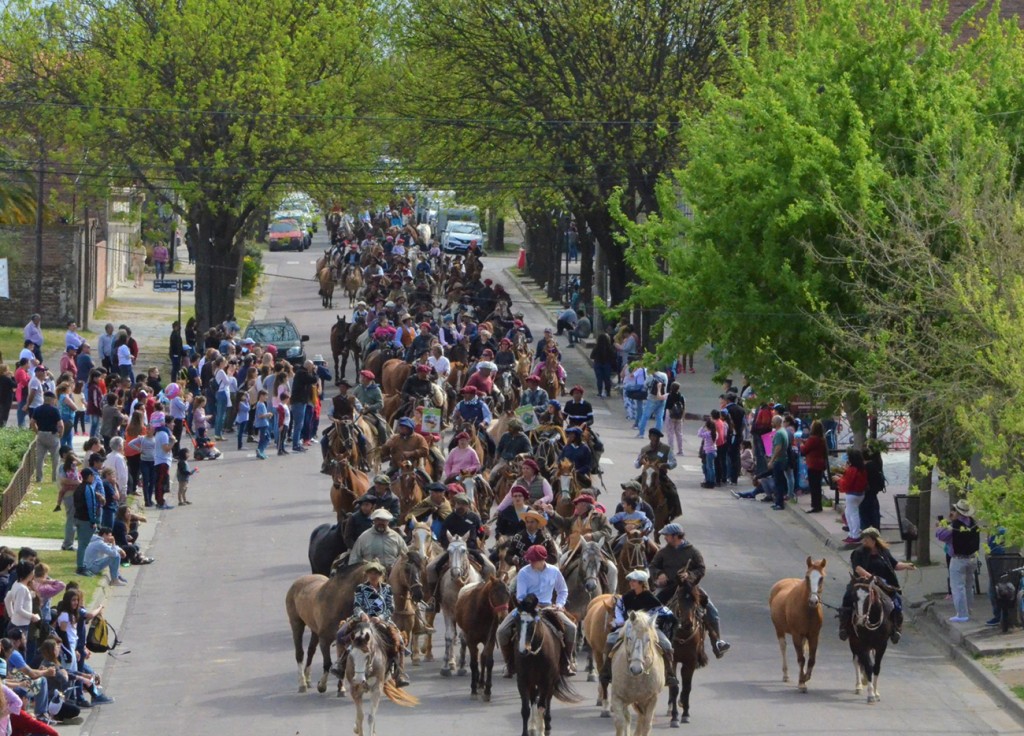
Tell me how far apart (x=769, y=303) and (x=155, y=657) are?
9359 mm

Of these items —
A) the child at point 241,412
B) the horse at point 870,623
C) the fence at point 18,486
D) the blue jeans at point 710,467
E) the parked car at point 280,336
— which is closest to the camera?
the horse at point 870,623

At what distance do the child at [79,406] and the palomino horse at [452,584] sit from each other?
1668cm

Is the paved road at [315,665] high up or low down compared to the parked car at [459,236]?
down

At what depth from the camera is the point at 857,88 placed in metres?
25.8

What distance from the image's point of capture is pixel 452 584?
1975 cm

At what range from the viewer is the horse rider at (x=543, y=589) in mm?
17969

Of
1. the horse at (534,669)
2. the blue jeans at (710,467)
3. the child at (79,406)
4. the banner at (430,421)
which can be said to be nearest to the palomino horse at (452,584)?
the horse at (534,669)

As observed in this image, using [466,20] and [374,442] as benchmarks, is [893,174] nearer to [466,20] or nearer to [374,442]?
[374,442]

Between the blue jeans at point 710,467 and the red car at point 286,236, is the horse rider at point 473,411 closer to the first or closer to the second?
the blue jeans at point 710,467

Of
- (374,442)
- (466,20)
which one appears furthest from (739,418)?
(466,20)

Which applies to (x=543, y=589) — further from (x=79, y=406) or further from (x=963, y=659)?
(x=79, y=406)

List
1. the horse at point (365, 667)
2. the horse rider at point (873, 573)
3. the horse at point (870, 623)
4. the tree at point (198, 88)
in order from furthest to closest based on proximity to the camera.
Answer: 1. the tree at point (198, 88)
2. the horse rider at point (873, 573)
3. the horse at point (870, 623)
4. the horse at point (365, 667)

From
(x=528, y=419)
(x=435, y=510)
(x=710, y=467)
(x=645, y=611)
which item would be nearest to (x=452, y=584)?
(x=435, y=510)

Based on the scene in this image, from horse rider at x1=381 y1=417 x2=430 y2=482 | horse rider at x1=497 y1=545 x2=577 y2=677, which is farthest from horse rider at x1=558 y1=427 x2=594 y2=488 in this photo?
horse rider at x1=497 y1=545 x2=577 y2=677
